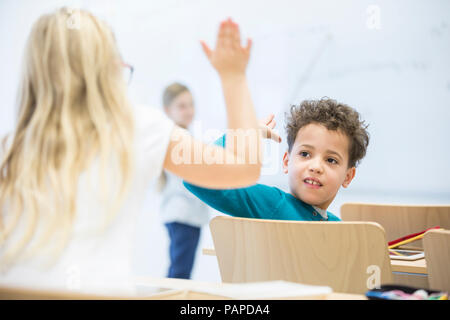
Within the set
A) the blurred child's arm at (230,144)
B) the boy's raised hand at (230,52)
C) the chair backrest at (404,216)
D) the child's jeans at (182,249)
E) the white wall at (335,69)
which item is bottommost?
the child's jeans at (182,249)

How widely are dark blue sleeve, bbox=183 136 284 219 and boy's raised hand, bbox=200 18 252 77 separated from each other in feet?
1.56

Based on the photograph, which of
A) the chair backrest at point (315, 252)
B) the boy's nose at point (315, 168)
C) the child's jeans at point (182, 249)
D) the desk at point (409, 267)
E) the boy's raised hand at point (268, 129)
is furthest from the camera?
the child's jeans at point (182, 249)

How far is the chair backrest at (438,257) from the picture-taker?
106 centimetres

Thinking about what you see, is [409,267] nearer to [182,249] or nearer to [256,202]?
[256,202]

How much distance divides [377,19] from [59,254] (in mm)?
3151

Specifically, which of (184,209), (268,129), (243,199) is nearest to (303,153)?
(268,129)

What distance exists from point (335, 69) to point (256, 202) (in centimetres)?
255

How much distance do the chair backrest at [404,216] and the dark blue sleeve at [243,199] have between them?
0.70m

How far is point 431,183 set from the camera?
130 inches

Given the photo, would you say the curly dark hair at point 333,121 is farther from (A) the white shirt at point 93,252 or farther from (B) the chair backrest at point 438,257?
(A) the white shirt at point 93,252

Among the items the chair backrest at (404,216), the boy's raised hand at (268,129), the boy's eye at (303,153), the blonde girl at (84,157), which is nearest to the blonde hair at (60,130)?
the blonde girl at (84,157)

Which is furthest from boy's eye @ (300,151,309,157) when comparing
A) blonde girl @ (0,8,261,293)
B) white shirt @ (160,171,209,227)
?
white shirt @ (160,171,209,227)
